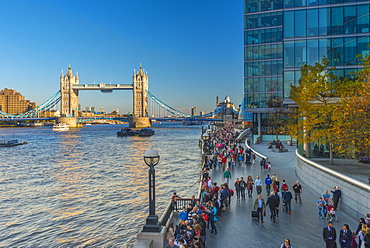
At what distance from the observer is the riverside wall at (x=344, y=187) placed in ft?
43.9

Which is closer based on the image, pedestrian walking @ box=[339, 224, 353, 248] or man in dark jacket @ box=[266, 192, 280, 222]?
pedestrian walking @ box=[339, 224, 353, 248]

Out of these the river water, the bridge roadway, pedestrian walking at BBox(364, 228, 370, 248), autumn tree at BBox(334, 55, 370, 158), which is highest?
autumn tree at BBox(334, 55, 370, 158)

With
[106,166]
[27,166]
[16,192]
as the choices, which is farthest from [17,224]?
[27,166]

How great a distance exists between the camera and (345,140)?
18047 mm

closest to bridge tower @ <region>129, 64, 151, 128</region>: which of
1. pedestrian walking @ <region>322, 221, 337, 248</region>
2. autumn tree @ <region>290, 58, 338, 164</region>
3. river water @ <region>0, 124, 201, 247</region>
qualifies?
river water @ <region>0, 124, 201, 247</region>

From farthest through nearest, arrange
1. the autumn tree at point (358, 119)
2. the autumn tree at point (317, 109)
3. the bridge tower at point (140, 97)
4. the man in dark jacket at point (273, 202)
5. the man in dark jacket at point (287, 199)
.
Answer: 1. the bridge tower at point (140, 97)
2. the autumn tree at point (317, 109)
3. the autumn tree at point (358, 119)
4. the man in dark jacket at point (287, 199)
5. the man in dark jacket at point (273, 202)

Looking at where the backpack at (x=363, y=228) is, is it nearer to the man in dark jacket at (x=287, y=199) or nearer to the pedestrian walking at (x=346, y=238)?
the pedestrian walking at (x=346, y=238)

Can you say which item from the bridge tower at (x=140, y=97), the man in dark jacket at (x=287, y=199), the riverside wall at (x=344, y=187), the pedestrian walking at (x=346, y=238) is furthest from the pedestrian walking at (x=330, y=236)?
the bridge tower at (x=140, y=97)

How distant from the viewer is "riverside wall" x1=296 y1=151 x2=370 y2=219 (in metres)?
13.4

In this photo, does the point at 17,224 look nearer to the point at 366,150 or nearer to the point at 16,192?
the point at 16,192

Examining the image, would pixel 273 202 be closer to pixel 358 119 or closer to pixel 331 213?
pixel 331 213

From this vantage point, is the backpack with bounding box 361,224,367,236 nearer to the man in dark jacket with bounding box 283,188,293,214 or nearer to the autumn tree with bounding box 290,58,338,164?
the man in dark jacket with bounding box 283,188,293,214

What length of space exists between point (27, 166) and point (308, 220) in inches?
1534

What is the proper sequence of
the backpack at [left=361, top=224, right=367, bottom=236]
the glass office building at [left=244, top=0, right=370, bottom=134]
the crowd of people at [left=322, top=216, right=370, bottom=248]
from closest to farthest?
the crowd of people at [left=322, top=216, right=370, bottom=248], the backpack at [left=361, top=224, right=367, bottom=236], the glass office building at [left=244, top=0, right=370, bottom=134]
